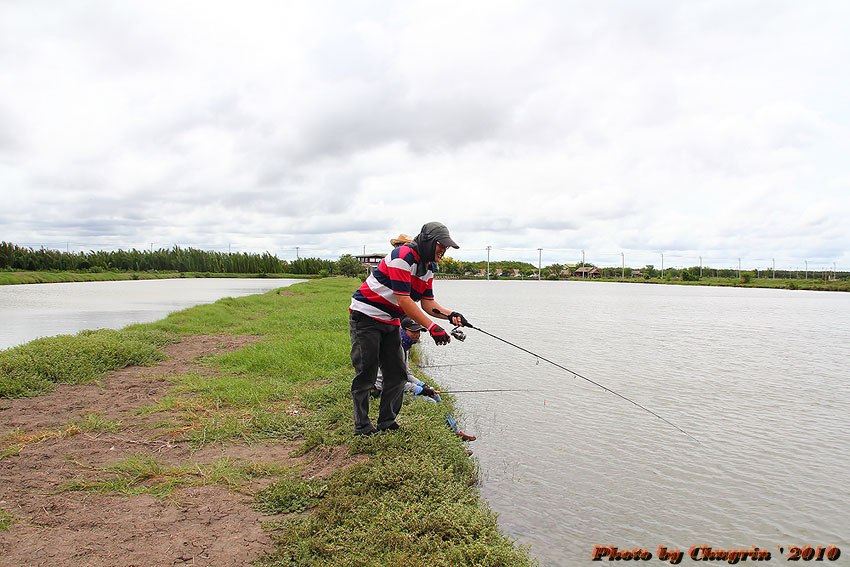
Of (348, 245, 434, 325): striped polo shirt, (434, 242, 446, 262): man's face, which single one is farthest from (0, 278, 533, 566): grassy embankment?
(434, 242, 446, 262): man's face

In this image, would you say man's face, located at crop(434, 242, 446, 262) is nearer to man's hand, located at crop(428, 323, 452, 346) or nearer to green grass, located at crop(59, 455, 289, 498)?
man's hand, located at crop(428, 323, 452, 346)

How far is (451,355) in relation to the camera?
15461 mm

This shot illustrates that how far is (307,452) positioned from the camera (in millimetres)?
5613

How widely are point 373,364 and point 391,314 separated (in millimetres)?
536

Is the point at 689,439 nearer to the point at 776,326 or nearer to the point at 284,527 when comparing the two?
the point at 284,527

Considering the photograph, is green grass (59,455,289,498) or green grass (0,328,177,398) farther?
green grass (0,328,177,398)

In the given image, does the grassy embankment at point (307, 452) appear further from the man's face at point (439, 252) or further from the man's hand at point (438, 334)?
the man's face at point (439, 252)

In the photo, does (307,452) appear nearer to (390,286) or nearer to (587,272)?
(390,286)

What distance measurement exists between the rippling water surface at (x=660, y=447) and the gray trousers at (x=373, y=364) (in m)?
1.43

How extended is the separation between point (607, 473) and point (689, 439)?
7.30 ft

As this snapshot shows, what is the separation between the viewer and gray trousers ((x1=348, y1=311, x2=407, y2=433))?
561cm

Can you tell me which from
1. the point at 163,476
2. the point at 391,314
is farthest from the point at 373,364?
the point at 163,476

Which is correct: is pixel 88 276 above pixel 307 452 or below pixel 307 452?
above

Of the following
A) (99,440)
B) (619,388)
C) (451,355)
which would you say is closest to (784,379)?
(619,388)
